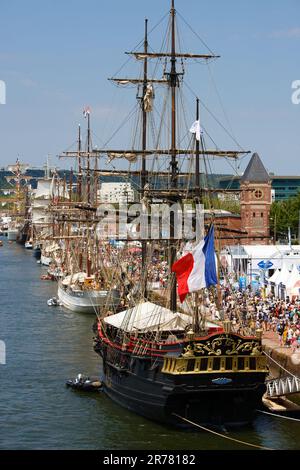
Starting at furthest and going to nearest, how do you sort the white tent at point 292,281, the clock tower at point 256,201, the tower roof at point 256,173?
the tower roof at point 256,173 < the clock tower at point 256,201 < the white tent at point 292,281

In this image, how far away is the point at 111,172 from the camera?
56531 millimetres

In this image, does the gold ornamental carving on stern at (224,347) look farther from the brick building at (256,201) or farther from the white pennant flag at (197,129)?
the brick building at (256,201)

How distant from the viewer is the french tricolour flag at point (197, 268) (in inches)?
1312

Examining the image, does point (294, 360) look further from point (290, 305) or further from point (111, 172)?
point (111, 172)

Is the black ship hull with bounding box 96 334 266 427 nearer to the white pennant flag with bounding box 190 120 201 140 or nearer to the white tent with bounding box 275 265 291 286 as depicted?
the white pennant flag with bounding box 190 120 201 140

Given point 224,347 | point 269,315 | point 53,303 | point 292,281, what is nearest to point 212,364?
point 224,347

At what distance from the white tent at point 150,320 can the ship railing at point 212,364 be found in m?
3.89

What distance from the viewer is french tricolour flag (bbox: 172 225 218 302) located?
3331cm

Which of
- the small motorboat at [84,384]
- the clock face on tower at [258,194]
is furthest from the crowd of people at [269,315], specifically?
the clock face on tower at [258,194]

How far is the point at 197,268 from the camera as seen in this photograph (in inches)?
1314

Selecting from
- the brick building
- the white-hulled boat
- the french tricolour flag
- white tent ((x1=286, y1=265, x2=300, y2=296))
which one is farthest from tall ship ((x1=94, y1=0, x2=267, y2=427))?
the brick building
